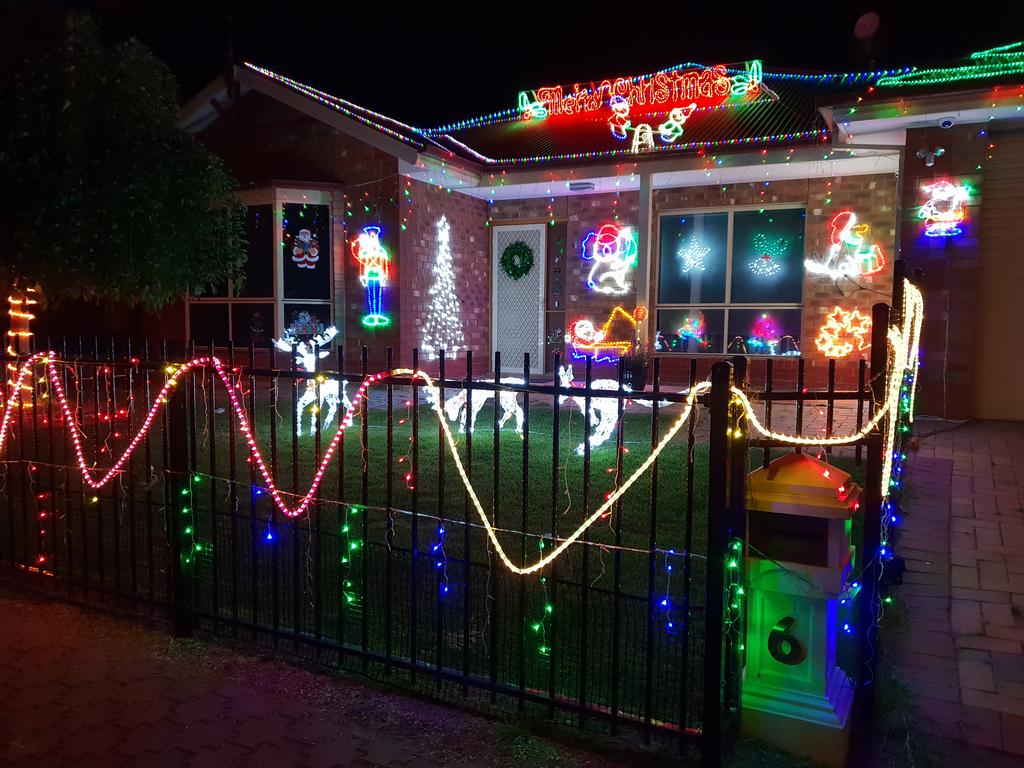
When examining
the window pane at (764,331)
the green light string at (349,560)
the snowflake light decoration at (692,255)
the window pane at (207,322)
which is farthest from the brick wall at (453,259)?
the green light string at (349,560)

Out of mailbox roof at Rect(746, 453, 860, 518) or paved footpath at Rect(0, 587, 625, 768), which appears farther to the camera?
paved footpath at Rect(0, 587, 625, 768)

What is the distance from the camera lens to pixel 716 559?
2.80m

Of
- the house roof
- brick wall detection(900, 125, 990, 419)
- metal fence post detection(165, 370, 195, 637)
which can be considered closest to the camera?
metal fence post detection(165, 370, 195, 637)

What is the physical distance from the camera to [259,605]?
436 centimetres

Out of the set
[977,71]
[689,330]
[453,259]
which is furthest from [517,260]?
[977,71]

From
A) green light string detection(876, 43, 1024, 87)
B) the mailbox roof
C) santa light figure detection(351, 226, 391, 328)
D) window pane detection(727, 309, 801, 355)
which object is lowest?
the mailbox roof

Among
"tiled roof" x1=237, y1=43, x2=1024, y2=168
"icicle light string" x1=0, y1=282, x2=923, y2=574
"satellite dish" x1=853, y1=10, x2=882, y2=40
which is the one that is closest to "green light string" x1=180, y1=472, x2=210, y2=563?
"icicle light string" x1=0, y1=282, x2=923, y2=574

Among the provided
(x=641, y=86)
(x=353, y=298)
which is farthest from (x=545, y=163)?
(x=353, y=298)

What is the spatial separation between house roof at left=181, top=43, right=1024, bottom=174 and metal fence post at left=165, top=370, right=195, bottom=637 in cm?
862

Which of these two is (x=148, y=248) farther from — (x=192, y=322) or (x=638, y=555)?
(x=192, y=322)

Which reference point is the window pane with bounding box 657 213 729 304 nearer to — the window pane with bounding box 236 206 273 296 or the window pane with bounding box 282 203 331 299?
the window pane with bounding box 282 203 331 299

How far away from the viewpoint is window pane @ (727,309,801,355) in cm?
1284

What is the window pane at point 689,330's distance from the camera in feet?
44.2

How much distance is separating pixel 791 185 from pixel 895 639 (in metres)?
10.1
